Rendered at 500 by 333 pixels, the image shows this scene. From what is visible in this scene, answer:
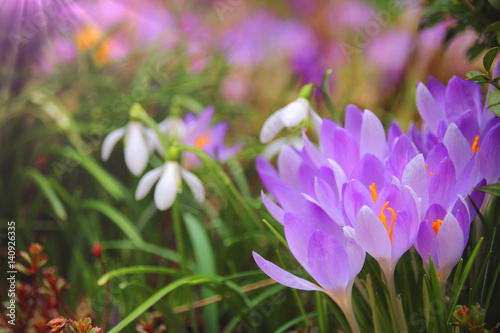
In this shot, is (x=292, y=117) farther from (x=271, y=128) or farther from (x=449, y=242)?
(x=449, y=242)

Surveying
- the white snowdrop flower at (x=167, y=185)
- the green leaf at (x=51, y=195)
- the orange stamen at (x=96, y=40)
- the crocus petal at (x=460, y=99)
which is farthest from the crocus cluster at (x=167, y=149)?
the orange stamen at (x=96, y=40)

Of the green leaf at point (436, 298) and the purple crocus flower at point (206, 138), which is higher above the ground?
the purple crocus flower at point (206, 138)

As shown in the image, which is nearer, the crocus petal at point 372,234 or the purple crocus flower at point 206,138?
the crocus petal at point 372,234

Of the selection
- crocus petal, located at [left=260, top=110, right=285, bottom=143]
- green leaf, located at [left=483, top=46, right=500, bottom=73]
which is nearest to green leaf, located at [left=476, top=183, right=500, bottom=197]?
green leaf, located at [left=483, top=46, right=500, bottom=73]

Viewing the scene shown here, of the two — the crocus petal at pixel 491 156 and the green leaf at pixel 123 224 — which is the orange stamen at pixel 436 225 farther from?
the green leaf at pixel 123 224

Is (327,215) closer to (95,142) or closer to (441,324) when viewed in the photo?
(441,324)

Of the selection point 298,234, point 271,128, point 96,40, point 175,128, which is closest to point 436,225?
point 298,234
